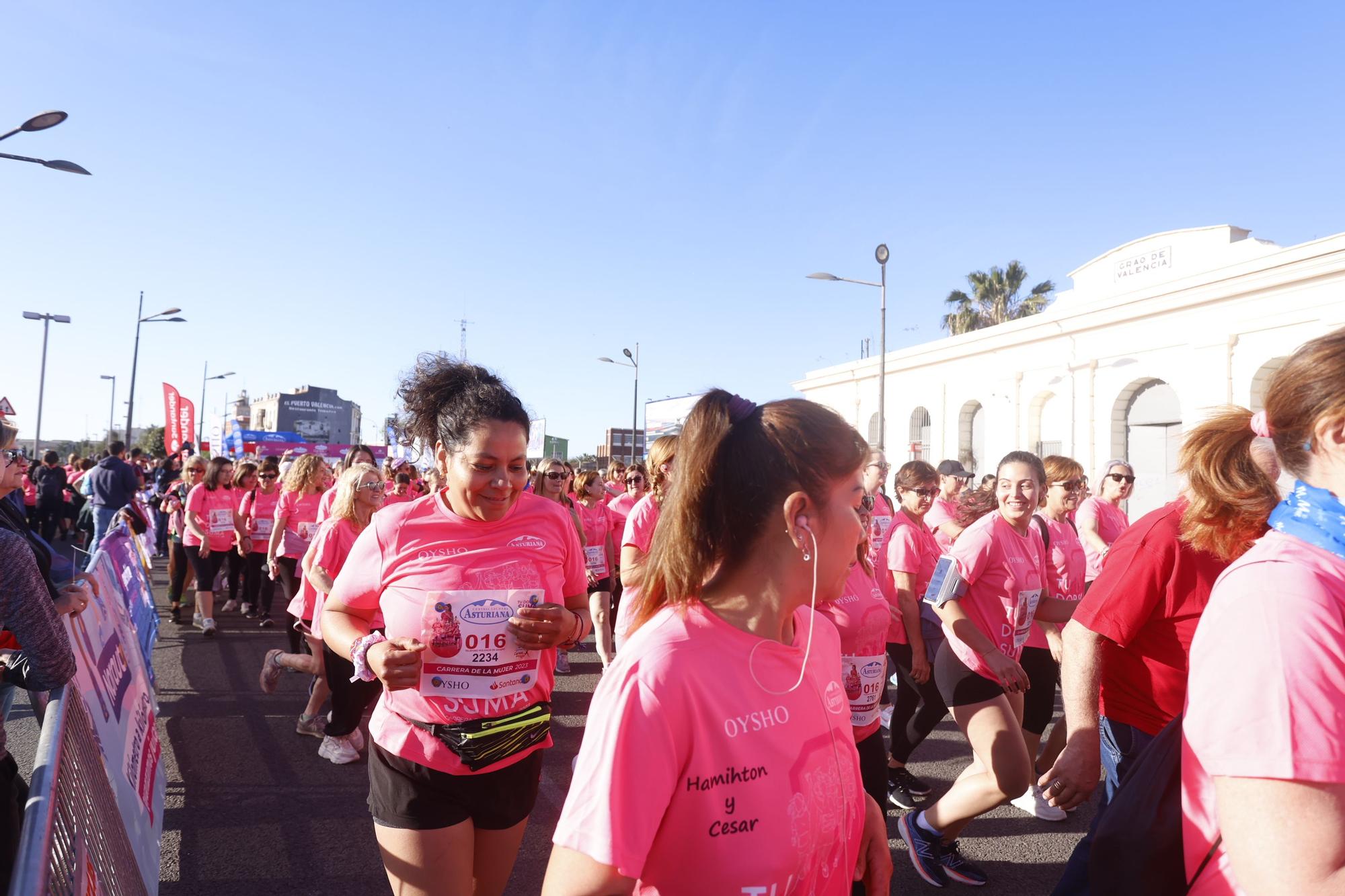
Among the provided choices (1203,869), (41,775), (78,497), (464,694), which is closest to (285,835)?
(41,775)

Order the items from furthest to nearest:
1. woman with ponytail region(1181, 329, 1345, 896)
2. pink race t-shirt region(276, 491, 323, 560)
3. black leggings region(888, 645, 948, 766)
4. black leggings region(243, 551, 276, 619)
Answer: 1. black leggings region(243, 551, 276, 619)
2. pink race t-shirt region(276, 491, 323, 560)
3. black leggings region(888, 645, 948, 766)
4. woman with ponytail region(1181, 329, 1345, 896)

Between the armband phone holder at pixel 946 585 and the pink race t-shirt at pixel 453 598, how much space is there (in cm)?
208

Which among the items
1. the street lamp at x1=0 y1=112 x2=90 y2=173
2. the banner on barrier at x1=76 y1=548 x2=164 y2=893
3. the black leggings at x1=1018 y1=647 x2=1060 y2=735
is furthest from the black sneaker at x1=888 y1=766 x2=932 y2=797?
the street lamp at x1=0 y1=112 x2=90 y2=173

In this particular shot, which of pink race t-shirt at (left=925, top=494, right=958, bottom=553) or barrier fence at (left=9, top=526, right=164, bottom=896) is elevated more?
pink race t-shirt at (left=925, top=494, right=958, bottom=553)

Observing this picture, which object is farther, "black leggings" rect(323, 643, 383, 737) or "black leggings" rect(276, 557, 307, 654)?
"black leggings" rect(276, 557, 307, 654)

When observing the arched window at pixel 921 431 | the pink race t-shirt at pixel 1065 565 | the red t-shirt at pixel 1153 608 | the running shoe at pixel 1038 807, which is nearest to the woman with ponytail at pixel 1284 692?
the red t-shirt at pixel 1153 608

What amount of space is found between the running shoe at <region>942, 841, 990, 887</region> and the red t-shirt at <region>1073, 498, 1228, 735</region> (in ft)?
5.59

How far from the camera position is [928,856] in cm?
401

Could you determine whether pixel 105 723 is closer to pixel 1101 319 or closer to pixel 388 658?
pixel 388 658

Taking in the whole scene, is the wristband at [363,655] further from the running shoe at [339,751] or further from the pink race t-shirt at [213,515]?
the pink race t-shirt at [213,515]

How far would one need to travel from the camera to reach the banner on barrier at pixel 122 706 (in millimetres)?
3607

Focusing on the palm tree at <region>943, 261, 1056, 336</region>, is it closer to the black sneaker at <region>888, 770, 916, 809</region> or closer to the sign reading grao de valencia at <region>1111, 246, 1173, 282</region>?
the sign reading grao de valencia at <region>1111, 246, 1173, 282</region>

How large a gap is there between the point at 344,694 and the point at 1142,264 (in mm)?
25404

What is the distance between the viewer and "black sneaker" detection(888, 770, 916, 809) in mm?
5227
